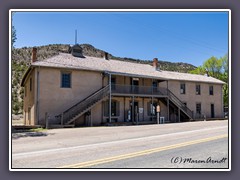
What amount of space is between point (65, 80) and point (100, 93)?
140 inches

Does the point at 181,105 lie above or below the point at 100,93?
below

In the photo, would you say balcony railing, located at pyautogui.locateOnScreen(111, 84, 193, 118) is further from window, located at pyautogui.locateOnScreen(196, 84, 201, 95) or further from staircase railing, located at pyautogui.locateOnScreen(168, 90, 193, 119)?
window, located at pyautogui.locateOnScreen(196, 84, 201, 95)

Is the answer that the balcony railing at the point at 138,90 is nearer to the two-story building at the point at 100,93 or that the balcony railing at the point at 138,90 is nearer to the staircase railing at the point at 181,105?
the two-story building at the point at 100,93

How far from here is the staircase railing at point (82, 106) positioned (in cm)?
2175

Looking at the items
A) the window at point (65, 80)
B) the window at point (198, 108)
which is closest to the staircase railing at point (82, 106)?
the window at point (65, 80)

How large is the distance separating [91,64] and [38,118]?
26.2ft

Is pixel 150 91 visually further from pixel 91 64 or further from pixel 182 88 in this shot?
pixel 91 64

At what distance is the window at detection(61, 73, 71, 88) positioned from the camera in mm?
22891

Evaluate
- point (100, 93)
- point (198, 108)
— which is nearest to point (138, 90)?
point (100, 93)

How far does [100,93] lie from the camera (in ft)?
79.4

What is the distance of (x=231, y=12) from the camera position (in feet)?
18.8

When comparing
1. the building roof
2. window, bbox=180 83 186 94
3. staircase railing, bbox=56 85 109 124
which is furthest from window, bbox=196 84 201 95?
staircase railing, bbox=56 85 109 124

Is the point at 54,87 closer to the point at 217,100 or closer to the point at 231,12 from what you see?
the point at 231,12
